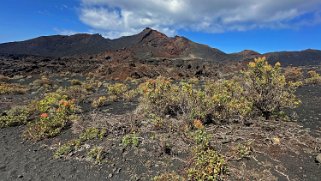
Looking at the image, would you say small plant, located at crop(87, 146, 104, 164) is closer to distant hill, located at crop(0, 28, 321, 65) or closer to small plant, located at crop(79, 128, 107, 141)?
small plant, located at crop(79, 128, 107, 141)

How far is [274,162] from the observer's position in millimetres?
5215

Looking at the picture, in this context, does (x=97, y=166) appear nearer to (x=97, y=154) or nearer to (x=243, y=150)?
(x=97, y=154)

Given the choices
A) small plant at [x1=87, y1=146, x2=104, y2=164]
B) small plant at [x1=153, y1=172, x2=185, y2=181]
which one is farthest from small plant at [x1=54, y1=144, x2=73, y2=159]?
small plant at [x1=153, y1=172, x2=185, y2=181]

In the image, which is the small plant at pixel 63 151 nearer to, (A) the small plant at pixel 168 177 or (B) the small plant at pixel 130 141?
(B) the small plant at pixel 130 141

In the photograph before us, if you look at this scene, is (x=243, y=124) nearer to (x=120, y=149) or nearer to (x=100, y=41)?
(x=120, y=149)

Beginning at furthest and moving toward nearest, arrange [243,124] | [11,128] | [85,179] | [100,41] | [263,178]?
[100,41] → [11,128] → [243,124] → [85,179] → [263,178]

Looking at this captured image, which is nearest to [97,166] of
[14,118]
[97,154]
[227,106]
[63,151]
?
[97,154]

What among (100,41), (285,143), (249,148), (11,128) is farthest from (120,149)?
(100,41)

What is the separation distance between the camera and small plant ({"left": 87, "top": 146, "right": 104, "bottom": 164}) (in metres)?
5.58

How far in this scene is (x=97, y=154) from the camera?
569 centimetres

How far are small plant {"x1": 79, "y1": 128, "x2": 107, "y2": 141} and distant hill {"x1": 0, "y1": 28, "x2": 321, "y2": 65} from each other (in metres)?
35.0

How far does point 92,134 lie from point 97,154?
3.16 feet

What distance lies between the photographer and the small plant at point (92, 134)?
651 centimetres

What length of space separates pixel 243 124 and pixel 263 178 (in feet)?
7.07
